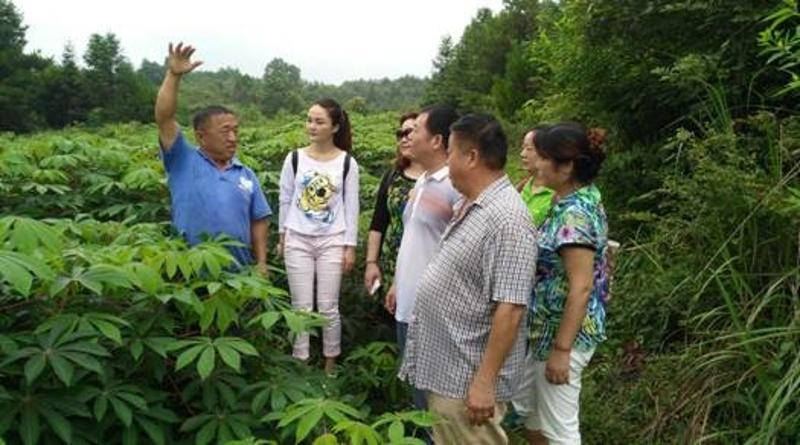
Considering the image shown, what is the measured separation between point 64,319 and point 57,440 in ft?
1.01

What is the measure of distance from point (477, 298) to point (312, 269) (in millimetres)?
1524

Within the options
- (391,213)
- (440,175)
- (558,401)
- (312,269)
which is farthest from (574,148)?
(312,269)

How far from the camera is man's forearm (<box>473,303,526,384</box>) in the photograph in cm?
227

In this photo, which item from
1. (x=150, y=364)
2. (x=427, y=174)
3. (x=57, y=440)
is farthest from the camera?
(x=427, y=174)

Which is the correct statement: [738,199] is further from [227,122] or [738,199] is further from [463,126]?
[227,122]

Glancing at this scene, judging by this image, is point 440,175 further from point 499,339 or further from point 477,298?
point 499,339

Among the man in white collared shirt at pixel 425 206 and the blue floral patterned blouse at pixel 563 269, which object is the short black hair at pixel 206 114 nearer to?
the man in white collared shirt at pixel 425 206

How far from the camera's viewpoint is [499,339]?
2.27 metres

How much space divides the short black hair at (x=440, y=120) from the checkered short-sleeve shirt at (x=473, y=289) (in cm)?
69

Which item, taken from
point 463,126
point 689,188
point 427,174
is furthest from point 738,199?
point 463,126

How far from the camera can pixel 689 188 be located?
3.57m

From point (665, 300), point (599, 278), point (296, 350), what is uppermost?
point (599, 278)

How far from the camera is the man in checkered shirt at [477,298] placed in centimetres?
228

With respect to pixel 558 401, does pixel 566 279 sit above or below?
above
